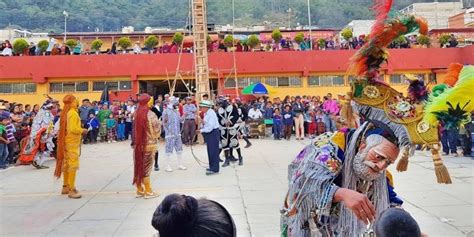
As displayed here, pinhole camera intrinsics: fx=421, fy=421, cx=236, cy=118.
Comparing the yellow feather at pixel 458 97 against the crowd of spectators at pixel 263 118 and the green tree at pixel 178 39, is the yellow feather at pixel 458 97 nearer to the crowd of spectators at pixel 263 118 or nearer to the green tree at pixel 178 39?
the crowd of spectators at pixel 263 118

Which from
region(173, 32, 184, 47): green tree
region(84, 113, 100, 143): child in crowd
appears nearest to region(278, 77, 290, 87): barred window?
region(173, 32, 184, 47): green tree

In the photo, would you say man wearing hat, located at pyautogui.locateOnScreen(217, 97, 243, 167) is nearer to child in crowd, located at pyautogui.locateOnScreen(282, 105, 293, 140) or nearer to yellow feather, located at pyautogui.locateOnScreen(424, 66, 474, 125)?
child in crowd, located at pyautogui.locateOnScreen(282, 105, 293, 140)

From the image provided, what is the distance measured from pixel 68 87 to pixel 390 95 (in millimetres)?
24793

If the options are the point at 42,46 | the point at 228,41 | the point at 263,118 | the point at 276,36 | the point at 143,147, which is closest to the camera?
A: the point at 143,147

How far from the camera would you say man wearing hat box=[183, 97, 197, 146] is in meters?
16.0

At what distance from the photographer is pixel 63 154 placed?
7.55m

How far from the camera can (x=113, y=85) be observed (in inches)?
975

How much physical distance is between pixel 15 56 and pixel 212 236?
26261mm

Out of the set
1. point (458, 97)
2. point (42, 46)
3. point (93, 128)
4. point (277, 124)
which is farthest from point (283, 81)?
point (458, 97)

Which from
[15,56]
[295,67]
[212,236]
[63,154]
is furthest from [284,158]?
[15,56]

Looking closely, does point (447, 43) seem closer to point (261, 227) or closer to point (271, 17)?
point (261, 227)

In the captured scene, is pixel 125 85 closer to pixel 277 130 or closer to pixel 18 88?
pixel 18 88

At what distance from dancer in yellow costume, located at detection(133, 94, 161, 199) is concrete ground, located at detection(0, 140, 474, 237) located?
0.93ft

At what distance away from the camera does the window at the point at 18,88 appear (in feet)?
80.2
